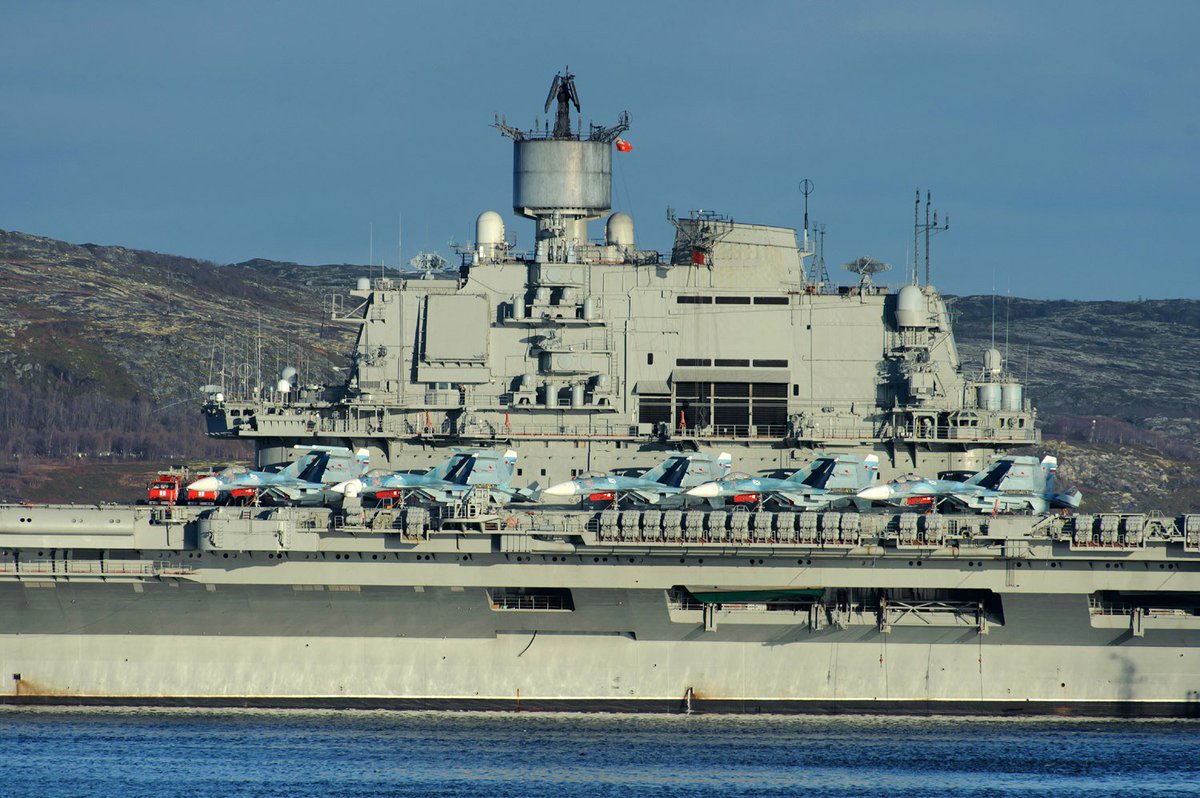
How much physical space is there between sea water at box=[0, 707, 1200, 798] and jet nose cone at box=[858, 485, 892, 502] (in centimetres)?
463

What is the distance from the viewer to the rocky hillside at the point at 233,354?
111 metres

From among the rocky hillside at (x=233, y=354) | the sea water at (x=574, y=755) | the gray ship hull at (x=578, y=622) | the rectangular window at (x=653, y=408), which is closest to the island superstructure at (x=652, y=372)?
the rectangular window at (x=653, y=408)

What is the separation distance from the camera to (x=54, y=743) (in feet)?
96.3

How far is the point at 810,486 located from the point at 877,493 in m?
1.40

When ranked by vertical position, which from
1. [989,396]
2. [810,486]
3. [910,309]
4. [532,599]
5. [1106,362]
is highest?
[1106,362]

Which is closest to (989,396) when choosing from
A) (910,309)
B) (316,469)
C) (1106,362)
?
(910,309)

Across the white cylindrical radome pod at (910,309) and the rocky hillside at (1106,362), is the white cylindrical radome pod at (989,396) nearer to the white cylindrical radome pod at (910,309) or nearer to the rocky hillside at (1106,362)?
the white cylindrical radome pod at (910,309)

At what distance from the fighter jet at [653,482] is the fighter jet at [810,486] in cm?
42

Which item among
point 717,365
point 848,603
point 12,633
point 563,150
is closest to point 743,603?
point 848,603

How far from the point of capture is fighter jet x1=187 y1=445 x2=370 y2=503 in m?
35.3

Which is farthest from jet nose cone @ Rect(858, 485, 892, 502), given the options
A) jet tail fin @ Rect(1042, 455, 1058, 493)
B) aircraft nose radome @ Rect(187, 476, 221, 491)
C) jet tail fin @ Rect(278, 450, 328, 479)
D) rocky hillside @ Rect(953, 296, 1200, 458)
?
rocky hillside @ Rect(953, 296, 1200, 458)

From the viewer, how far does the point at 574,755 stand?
Answer: 2894 cm

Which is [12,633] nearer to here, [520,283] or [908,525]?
[520,283]

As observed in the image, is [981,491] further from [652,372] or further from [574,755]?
[574,755]
